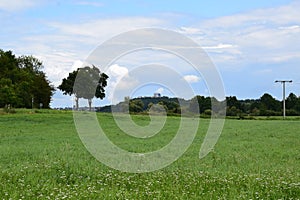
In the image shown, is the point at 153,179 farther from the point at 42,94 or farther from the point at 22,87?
the point at 42,94

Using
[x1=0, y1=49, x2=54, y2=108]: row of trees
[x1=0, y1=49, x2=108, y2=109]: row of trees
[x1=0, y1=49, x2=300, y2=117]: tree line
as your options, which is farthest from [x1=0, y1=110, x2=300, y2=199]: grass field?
[x1=0, y1=49, x2=54, y2=108]: row of trees

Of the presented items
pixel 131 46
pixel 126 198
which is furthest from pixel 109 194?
pixel 131 46

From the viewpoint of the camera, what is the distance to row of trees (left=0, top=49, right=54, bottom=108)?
61.4 meters

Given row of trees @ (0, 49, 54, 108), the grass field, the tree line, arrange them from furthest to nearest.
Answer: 1. row of trees @ (0, 49, 54, 108)
2. the tree line
3. the grass field

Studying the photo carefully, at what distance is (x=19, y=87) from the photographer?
218 ft

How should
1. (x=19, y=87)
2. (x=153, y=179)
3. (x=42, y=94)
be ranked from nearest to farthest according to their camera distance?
(x=153, y=179), (x=19, y=87), (x=42, y=94)

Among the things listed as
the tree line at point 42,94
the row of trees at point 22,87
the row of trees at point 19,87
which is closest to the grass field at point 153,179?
the tree line at point 42,94

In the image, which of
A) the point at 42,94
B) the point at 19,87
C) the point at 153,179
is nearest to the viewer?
the point at 153,179

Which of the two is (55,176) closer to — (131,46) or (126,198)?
(126,198)

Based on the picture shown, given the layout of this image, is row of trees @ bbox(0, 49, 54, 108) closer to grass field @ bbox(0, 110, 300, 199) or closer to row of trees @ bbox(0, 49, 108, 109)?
row of trees @ bbox(0, 49, 108, 109)

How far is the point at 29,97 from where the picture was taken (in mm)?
74688

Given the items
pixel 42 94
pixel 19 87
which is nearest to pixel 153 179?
pixel 19 87

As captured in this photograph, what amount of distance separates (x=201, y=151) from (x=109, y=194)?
32.3 feet

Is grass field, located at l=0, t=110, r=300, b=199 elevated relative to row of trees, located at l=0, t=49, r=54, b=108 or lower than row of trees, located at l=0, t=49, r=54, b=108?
lower
